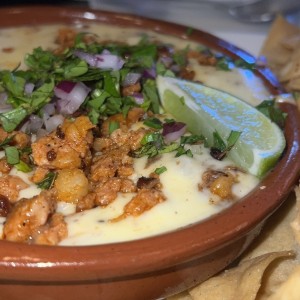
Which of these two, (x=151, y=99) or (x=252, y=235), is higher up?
(x=151, y=99)

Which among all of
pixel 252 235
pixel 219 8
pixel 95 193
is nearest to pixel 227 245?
pixel 252 235

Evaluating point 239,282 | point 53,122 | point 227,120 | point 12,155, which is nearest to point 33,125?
point 53,122

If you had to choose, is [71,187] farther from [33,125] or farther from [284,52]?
[284,52]

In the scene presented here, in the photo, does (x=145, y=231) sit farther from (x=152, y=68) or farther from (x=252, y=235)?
(x=152, y=68)

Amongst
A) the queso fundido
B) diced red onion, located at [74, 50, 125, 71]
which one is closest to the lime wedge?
the queso fundido

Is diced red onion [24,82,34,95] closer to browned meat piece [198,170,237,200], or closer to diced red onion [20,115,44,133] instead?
diced red onion [20,115,44,133]

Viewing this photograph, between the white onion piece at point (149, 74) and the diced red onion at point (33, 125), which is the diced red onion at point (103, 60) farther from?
the diced red onion at point (33, 125)
